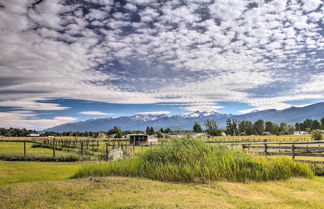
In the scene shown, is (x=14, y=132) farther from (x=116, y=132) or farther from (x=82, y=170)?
(x=82, y=170)

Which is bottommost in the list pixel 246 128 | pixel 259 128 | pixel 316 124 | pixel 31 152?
pixel 259 128

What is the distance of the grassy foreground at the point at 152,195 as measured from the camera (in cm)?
663

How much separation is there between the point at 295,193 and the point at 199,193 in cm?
323

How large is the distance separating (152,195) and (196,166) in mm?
2870

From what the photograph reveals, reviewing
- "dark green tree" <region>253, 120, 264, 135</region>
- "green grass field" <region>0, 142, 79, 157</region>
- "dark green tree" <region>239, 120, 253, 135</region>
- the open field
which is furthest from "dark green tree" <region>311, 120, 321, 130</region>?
the open field

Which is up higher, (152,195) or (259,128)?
(152,195)

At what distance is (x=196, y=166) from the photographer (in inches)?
388

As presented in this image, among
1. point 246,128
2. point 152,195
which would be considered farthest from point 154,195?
point 246,128

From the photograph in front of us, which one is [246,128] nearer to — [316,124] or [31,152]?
[316,124]

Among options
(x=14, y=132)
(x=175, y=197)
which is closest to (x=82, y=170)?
(x=175, y=197)

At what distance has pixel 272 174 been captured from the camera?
10750 millimetres

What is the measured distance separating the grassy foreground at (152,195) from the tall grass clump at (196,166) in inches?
32.3

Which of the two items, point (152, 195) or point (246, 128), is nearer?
point (152, 195)

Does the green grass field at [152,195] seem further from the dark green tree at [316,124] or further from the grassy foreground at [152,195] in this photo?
the dark green tree at [316,124]
